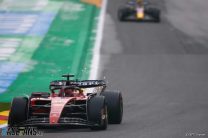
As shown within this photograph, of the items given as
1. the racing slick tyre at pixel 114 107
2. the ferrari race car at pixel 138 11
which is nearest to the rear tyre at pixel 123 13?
the ferrari race car at pixel 138 11

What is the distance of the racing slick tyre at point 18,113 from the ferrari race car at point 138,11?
A: 24.0 metres

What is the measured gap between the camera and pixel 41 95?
18.0m

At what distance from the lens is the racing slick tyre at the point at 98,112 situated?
54.7 feet

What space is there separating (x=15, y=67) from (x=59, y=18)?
10654 mm

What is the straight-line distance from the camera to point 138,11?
4106 centimetres

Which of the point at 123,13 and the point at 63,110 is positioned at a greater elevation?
the point at 63,110

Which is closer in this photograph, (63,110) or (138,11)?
(63,110)

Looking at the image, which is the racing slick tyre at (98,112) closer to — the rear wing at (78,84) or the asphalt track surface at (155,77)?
the asphalt track surface at (155,77)

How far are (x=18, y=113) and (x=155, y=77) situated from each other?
36.8ft

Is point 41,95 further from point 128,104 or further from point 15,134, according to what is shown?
point 128,104

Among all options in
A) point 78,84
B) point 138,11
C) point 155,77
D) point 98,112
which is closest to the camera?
point 98,112

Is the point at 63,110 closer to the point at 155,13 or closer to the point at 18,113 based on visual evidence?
the point at 18,113

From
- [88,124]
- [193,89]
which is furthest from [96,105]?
[193,89]

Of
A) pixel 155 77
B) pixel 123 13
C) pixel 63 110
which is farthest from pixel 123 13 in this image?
pixel 63 110
